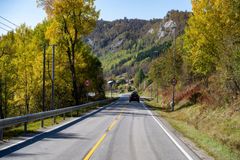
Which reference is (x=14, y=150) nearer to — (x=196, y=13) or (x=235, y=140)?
(x=235, y=140)

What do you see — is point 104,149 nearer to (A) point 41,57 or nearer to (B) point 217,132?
(B) point 217,132

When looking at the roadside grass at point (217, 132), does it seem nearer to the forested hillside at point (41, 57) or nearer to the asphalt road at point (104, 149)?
the asphalt road at point (104, 149)

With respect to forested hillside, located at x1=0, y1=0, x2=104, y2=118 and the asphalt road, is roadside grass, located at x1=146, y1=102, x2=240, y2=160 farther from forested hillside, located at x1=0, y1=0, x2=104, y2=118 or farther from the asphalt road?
forested hillside, located at x1=0, y1=0, x2=104, y2=118

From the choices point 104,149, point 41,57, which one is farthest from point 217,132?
point 41,57

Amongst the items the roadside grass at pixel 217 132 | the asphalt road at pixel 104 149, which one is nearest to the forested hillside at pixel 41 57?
the roadside grass at pixel 217 132

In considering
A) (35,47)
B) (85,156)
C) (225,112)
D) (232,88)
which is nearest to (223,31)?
(232,88)

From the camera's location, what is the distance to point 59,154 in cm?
1198

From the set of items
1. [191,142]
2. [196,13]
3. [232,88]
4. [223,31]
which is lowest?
[191,142]

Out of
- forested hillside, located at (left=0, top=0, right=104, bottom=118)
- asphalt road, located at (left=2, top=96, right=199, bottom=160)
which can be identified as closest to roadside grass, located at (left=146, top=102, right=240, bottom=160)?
asphalt road, located at (left=2, top=96, right=199, bottom=160)

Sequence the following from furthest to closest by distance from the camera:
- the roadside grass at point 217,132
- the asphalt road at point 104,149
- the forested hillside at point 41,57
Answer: the forested hillside at point 41,57
the roadside grass at point 217,132
the asphalt road at point 104,149

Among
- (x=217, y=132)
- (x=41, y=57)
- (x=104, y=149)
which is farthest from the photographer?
(x=41, y=57)

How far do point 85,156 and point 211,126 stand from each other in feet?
40.8

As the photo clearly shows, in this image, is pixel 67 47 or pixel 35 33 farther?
pixel 35 33

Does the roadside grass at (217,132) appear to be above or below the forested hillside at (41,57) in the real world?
below
